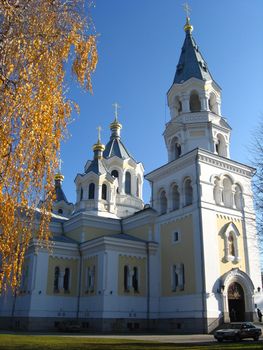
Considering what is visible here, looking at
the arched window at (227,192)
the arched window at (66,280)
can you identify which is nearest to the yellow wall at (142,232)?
the arched window at (227,192)

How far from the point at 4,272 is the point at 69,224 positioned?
22.2 metres

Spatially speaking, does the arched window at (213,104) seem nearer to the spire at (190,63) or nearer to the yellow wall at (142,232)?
the spire at (190,63)

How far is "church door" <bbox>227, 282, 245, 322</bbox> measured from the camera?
2298cm

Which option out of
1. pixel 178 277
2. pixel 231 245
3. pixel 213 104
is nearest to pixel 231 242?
pixel 231 245

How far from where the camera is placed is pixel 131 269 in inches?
981

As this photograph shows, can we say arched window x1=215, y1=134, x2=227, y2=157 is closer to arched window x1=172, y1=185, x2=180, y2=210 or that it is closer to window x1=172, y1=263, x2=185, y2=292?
arched window x1=172, y1=185, x2=180, y2=210

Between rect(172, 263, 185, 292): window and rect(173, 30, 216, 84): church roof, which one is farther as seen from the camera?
rect(173, 30, 216, 84): church roof

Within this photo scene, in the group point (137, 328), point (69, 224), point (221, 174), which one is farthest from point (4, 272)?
point (69, 224)

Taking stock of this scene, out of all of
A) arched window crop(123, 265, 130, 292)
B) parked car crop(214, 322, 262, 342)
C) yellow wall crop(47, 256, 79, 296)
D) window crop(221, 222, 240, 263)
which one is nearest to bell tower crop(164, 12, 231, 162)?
window crop(221, 222, 240, 263)

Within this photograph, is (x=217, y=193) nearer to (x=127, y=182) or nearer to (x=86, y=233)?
(x=86, y=233)

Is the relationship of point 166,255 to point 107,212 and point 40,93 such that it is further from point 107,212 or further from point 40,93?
point 40,93

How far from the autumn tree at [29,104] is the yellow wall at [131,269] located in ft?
50.9

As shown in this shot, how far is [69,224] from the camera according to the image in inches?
1195

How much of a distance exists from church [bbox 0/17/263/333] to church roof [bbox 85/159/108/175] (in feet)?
17.8
